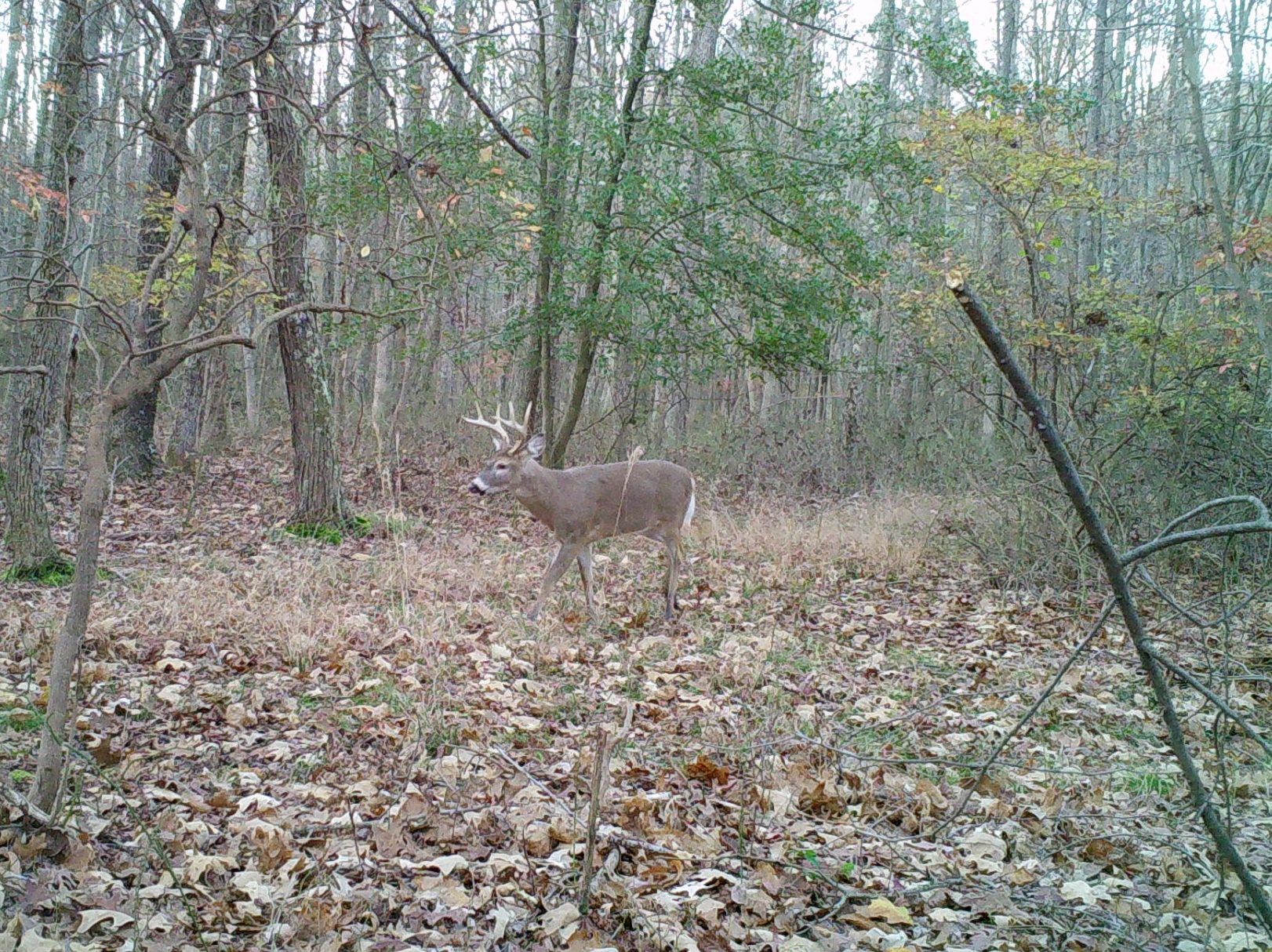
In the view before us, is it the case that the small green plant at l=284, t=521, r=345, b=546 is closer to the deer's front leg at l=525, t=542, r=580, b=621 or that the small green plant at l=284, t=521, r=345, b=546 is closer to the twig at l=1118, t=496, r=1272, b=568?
the deer's front leg at l=525, t=542, r=580, b=621

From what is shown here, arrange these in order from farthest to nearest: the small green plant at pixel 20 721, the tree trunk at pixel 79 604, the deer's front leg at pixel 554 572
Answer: the deer's front leg at pixel 554 572, the small green plant at pixel 20 721, the tree trunk at pixel 79 604

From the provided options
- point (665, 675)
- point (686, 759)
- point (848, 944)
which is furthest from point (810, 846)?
point (665, 675)

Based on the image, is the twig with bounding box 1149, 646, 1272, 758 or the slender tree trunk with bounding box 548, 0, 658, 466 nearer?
the twig with bounding box 1149, 646, 1272, 758

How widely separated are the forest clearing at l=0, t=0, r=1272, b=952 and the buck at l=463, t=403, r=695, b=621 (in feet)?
0.15

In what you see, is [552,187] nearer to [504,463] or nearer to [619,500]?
[504,463]

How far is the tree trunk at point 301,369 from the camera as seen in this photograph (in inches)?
407

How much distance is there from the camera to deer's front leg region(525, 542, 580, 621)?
794cm

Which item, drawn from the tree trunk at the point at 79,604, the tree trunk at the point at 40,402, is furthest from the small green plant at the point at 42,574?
the tree trunk at the point at 79,604

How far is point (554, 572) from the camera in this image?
8336mm

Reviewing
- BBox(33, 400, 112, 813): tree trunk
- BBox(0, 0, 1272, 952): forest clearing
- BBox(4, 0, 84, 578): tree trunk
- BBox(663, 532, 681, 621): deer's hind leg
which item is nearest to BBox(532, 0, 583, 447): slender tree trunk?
BBox(0, 0, 1272, 952): forest clearing

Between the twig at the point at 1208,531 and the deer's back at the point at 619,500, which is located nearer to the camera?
the twig at the point at 1208,531

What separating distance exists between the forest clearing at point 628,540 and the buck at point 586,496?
0.05 meters

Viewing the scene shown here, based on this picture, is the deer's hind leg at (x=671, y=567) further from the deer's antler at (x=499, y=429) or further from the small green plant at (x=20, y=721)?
the small green plant at (x=20, y=721)

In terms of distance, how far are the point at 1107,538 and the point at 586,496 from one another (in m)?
6.71
